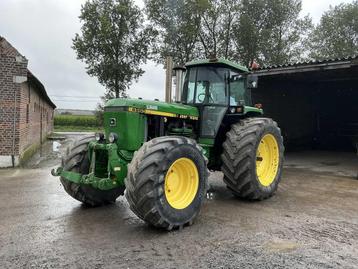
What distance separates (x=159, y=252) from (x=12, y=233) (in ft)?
6.66

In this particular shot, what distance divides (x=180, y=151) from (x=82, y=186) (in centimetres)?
183

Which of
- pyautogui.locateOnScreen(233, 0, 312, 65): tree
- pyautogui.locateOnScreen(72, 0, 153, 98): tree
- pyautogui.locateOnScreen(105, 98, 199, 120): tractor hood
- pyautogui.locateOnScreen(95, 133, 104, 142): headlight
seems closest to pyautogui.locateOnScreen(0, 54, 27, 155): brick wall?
pyautogui.locateOnScreen(95, 133, 104, 142): headlight

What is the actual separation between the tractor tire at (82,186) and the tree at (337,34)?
28.1m

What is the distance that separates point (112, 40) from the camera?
81.8ft

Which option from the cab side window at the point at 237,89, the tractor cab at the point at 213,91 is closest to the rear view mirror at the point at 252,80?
the tractor cab at the point at 213,91

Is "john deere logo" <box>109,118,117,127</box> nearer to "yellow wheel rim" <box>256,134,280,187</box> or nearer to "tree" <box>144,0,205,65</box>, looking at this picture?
"yellow wheel rim" <box>256,134,280,187</box>

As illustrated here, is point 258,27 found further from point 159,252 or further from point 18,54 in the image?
point 159,252

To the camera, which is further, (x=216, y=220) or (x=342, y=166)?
(x=342, y=166)

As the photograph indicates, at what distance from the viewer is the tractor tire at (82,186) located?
586cm

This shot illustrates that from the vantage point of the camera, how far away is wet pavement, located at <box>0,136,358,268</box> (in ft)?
13.4

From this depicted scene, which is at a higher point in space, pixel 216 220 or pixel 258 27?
pixel 258 27

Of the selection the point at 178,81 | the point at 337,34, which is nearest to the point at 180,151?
the point at 178,81

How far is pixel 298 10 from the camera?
87.3ft

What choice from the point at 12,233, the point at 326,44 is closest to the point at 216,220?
the point at 12,233
